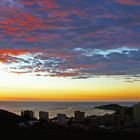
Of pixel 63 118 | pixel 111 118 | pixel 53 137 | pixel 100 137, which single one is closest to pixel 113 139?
pixel 100 137

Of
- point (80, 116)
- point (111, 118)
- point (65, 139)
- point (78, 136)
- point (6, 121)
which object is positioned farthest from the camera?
point (111, 118)

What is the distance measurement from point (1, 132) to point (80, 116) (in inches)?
945

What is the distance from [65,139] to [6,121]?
7.31 meters

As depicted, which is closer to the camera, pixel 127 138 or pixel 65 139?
pixel 65 139

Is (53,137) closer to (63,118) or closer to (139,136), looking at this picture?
(139,136)

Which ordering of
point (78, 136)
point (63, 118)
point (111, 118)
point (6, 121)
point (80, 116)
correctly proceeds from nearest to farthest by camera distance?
point (78, 136)
point (6, 121)
point (63, 118)
point (80, 116)
point (111, 118)

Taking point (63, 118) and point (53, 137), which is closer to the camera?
point (53, 137)

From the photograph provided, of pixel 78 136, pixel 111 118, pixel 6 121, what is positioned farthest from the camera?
pixel 111 118

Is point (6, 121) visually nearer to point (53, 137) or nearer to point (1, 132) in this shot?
point (1, 132)

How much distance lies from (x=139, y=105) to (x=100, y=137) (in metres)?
34.1

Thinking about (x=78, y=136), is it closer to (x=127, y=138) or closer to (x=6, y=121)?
(x=127, y=138)

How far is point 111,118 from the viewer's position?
174 ft

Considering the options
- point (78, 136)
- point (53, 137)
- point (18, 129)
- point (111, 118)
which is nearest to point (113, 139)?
point (78, 136)

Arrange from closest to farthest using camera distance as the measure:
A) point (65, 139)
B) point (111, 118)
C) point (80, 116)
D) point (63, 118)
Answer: point (65, 139) < point (63, 118) < point (80, 116) < point (111, 118)
